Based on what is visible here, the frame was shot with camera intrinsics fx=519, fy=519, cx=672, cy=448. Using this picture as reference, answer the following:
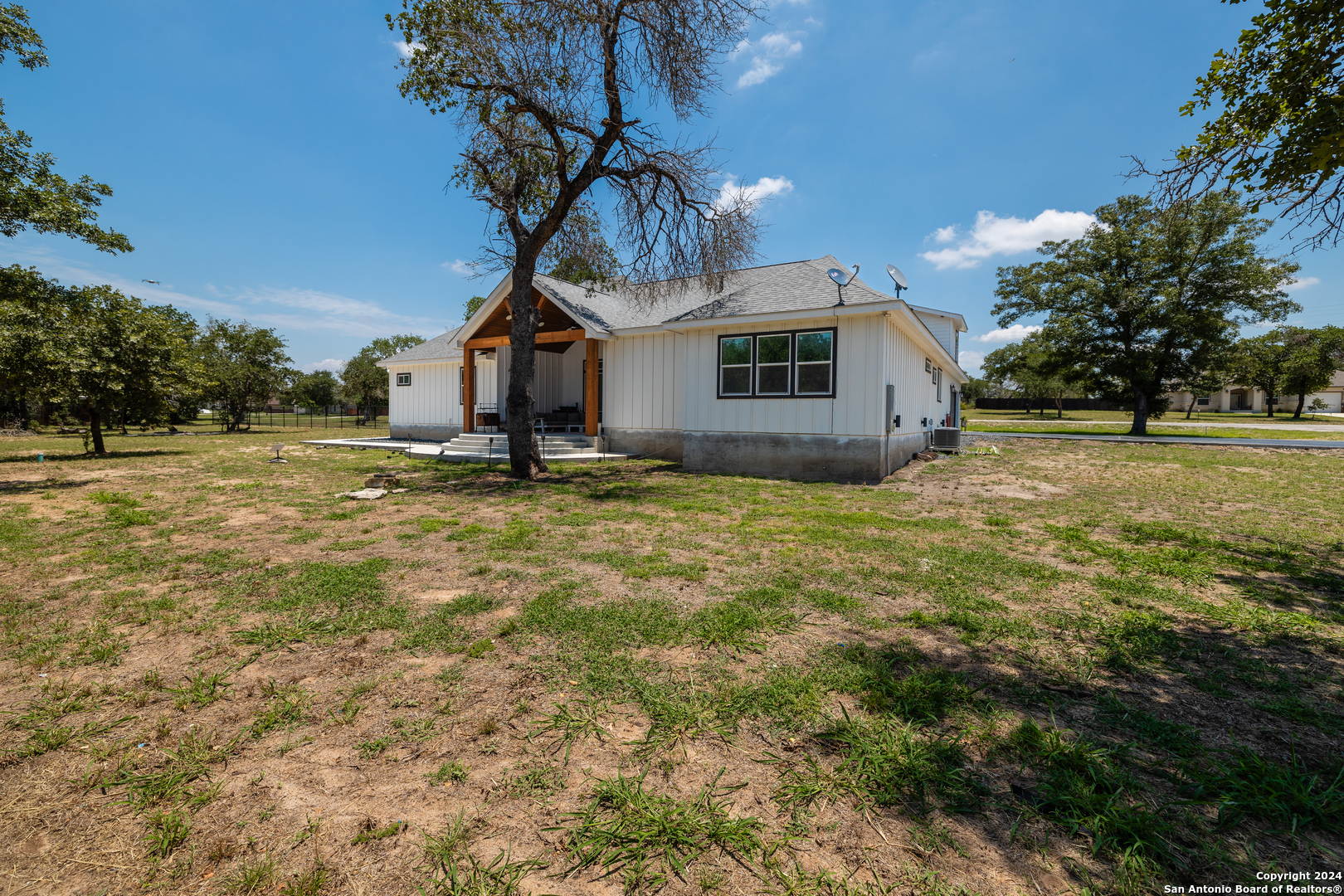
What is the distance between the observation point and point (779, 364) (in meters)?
11.2

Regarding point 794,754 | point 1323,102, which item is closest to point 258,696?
point 794,754

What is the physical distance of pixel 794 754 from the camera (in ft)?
7.50

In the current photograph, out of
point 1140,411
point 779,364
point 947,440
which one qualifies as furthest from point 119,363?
point 1140,411

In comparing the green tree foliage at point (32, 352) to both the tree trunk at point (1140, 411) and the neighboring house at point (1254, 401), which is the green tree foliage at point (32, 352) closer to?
the tree trunk at point (1140, 411)

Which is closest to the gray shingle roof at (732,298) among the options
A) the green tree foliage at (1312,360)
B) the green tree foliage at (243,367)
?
the green tree foliage at (243,367)

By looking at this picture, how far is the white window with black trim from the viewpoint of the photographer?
1073cm

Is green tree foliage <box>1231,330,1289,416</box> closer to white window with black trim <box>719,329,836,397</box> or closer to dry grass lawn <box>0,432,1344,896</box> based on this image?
white window with black trim <box>719,329,836,397</box>

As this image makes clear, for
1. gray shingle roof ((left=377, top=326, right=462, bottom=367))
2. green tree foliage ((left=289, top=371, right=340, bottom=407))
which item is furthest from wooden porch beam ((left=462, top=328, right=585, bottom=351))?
green tree foliage ((left=289, top=371, right=340, bottom=407))

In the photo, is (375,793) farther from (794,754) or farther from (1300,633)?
(1300,633)

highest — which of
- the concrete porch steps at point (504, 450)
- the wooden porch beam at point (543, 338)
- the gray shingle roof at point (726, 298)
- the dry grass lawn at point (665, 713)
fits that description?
the gray shingle roof at point (726, 298)

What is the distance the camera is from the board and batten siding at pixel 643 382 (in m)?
13.8

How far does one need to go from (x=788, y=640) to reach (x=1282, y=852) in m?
2.07

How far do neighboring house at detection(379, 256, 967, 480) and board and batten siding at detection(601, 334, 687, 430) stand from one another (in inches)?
1.4

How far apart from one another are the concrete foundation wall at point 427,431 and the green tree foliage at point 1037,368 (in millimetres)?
25682
